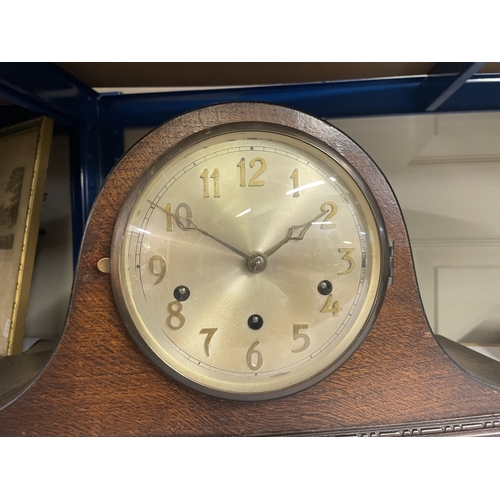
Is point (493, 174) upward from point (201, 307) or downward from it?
upward

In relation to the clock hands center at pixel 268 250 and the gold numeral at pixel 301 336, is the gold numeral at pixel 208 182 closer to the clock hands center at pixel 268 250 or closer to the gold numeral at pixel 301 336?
the clock hands center at pixel 268 250

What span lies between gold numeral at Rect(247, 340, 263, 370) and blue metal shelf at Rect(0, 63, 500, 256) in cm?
42

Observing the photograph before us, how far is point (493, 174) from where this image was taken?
1.00 metres

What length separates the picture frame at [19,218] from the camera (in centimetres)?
81

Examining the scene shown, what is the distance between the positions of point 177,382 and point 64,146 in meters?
0.65

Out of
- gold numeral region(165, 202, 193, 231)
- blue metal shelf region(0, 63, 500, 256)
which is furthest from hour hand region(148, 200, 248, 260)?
blue metal shelf region(0, 63, 500, 256)

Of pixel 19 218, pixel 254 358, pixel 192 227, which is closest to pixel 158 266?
pixel 192 227

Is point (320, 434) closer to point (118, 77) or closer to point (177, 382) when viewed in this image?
Result: point (177, 382)

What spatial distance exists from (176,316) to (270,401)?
0.55 ft

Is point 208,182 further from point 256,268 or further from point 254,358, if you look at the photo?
point 254,358

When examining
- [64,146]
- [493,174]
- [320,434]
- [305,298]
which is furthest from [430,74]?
[64,146]

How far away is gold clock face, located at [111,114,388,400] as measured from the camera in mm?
596

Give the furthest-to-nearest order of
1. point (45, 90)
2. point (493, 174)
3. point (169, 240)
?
point (493, 174) → point (45, 90) → point (169, 240)

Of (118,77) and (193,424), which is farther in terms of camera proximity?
(118,77)
